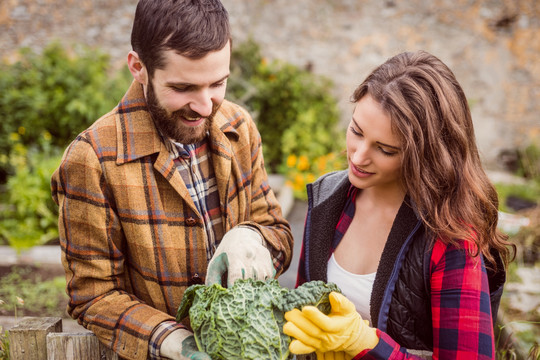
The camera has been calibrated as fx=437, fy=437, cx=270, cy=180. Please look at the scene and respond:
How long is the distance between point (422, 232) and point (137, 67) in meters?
1.32

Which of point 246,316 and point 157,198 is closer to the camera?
point 246,316

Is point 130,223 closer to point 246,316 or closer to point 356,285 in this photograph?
point 246,316

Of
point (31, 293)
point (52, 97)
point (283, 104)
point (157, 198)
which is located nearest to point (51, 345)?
point (157, 198)

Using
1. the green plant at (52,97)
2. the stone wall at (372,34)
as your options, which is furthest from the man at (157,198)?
the stone wall at (372,34)

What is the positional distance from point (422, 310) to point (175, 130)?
1.22 metres

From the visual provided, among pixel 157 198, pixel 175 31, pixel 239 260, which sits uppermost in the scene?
pixel 175 31

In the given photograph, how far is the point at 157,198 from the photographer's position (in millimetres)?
1770

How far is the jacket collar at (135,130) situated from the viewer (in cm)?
172

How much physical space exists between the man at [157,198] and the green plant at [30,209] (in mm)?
3407

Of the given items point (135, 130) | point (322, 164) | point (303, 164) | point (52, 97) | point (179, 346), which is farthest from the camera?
point (303, 164)

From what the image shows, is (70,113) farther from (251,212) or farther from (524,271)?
(524,271)

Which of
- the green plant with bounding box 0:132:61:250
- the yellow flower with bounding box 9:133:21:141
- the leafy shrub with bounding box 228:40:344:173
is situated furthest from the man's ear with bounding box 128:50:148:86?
the leafy shrub with bounding box 228:40:344:173

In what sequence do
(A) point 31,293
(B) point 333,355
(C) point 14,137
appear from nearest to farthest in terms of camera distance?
1. (B) point 333,355
2. (A) point 31,293
3. (C) point 14,137

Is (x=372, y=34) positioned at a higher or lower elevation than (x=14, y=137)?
higher
